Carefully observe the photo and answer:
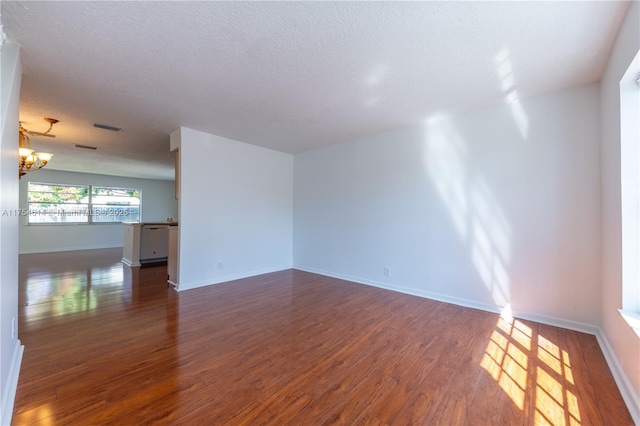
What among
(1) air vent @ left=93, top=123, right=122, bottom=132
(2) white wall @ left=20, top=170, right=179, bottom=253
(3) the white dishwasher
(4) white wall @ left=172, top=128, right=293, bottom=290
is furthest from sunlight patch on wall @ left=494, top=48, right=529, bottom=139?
(2) white wall @ left=20, top=170, right=179, bottom=253

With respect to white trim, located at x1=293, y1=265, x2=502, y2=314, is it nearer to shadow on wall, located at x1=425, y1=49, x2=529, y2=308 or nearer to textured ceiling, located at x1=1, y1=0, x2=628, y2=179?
shadow on wall, located at x1=425, y1=49, x2=529, y2=308

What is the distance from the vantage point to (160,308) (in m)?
3.09

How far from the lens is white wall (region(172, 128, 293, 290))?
12.7 ft

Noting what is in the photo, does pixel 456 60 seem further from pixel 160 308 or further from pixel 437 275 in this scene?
pixel 160 308

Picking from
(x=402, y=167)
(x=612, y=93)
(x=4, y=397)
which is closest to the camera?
(x=4, y=397)

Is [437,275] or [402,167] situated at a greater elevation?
[402,167]

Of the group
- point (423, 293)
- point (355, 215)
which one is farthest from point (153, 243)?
point (423, 293)

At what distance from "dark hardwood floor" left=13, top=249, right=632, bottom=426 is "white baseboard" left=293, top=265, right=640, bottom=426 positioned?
0.20 ft

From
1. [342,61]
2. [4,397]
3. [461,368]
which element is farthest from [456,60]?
[4,397]

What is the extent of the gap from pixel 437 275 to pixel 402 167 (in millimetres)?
1613

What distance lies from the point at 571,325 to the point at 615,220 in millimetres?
1245

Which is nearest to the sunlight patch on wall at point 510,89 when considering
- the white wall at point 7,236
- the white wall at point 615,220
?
the white wall at point 615,220

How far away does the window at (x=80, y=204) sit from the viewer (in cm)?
721

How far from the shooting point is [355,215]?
4387 mm
